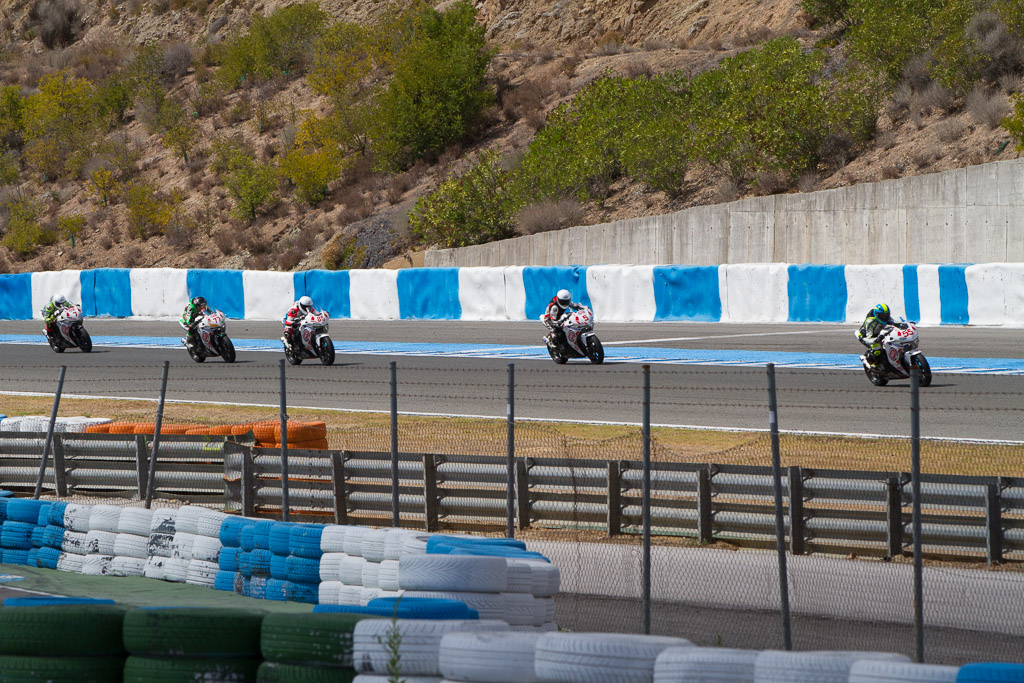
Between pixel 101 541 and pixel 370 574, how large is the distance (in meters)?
3.11

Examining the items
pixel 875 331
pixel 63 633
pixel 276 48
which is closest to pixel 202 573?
pixel 63 633

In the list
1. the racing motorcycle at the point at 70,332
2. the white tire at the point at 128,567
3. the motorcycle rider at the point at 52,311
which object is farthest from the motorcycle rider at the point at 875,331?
the motorcycle rider at the point at 52,311

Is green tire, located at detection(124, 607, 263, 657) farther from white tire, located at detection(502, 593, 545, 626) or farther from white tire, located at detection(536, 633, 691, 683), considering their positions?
white tire, located at detection(502, 593, 545, 626)

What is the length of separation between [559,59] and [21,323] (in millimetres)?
23480

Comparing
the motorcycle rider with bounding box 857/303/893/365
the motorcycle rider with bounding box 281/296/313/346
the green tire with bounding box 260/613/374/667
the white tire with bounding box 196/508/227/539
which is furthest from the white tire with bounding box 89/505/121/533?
the motorcycle rider with bounding box 281/296/313/346

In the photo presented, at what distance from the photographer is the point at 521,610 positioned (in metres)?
7.09

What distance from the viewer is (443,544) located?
25.4ft

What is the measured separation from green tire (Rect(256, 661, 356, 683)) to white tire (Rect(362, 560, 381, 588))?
8.70ft

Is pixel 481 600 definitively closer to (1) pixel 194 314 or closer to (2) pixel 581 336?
(2) pixel 581 336

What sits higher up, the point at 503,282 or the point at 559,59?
the point at 559,59

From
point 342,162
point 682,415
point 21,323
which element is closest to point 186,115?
point 342,162

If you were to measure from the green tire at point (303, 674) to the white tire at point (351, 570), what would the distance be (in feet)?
9.14

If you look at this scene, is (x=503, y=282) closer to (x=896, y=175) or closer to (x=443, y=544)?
(x=896, y=175)

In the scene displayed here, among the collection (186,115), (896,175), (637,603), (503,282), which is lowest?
(637,603)
